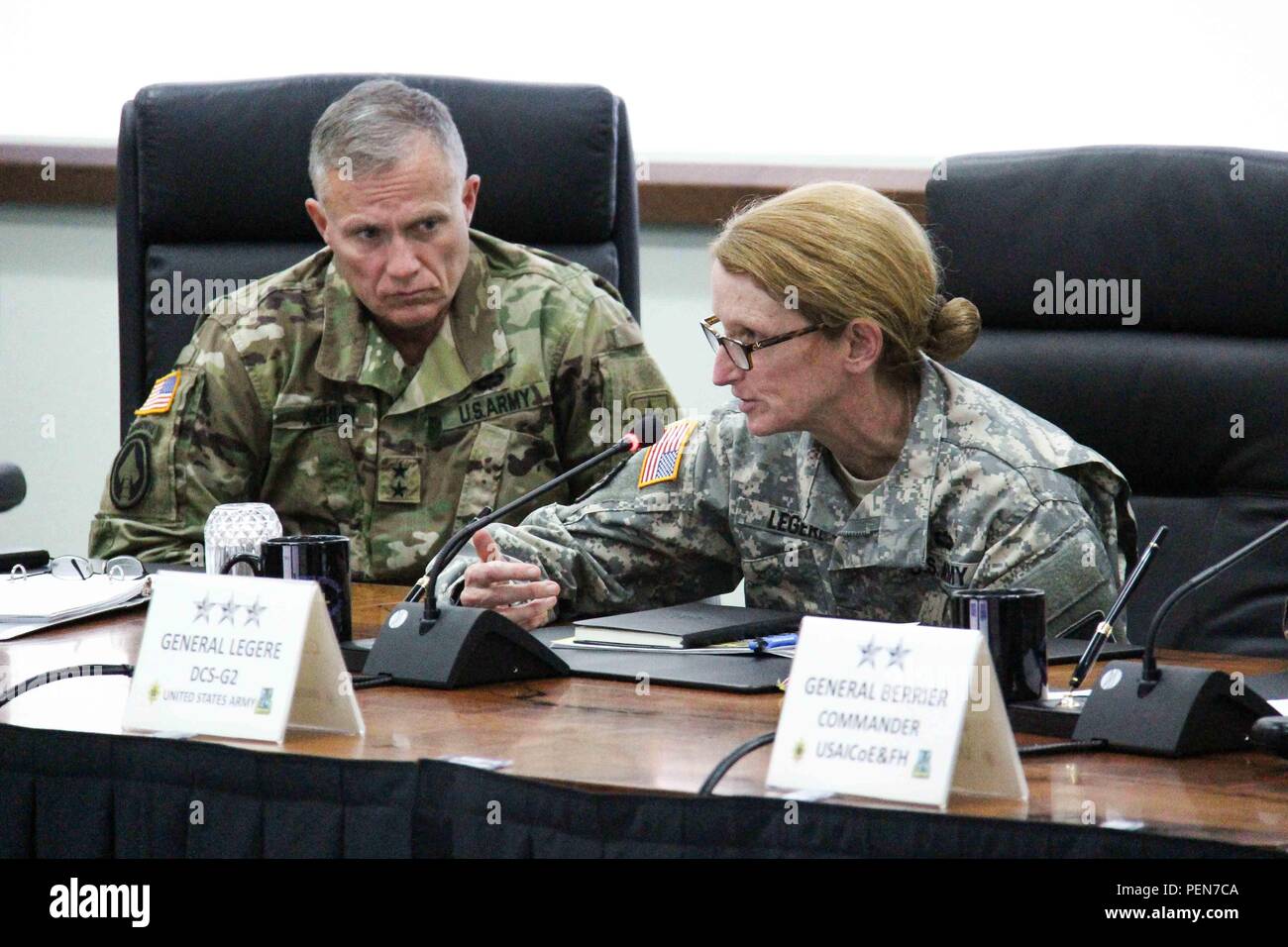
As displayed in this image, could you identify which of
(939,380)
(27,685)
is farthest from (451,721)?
(939,380)

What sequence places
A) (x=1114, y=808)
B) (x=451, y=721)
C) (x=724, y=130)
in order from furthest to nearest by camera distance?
(x=724, y=130) < (x=451, y=721) < (x=1114, y=808)

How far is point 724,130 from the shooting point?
306 cm

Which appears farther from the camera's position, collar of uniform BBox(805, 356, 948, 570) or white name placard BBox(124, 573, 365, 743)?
collar of uniform BBox(805, 356, 948, 570)

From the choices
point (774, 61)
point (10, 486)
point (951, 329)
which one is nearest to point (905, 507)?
point (951, 329)

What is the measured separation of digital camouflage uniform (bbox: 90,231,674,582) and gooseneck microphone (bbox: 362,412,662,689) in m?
0.88

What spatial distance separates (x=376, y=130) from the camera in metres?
2.28

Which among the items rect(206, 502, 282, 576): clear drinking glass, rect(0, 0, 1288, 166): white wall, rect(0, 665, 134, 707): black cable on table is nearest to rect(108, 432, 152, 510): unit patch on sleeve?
rect(206, 502, 282, 576): clear drinking glass

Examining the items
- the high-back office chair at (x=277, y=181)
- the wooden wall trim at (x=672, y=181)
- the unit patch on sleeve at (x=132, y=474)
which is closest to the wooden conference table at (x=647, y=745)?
the unit patch on sleeve at (x=132, y=474)

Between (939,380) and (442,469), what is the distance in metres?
0.84

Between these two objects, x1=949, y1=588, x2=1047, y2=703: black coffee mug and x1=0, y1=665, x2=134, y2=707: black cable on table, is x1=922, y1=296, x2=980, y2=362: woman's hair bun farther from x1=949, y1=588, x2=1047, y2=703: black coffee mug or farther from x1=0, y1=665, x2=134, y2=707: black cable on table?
x1=0, y1=665, x2=134, y2=707: black cable on table

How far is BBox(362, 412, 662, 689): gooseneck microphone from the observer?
1386 millimetres

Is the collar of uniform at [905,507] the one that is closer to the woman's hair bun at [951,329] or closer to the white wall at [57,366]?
the woman's hair bun at [951,329]

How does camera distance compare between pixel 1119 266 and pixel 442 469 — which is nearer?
pixel 1119 266

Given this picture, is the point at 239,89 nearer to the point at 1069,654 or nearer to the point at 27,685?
the point at 27,685
